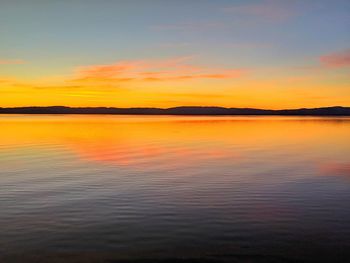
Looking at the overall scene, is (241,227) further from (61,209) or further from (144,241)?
(61,209)

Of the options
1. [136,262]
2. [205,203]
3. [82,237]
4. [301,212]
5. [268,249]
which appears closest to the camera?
[136,262]

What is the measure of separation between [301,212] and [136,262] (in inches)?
405

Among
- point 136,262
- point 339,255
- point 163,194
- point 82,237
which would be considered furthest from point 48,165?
point 339,255

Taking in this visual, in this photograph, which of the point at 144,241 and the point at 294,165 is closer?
the point at 144,241

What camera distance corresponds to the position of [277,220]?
63.5 ft

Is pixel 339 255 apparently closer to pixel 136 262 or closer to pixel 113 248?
pixel 136 262

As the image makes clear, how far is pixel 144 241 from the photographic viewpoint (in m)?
16.0

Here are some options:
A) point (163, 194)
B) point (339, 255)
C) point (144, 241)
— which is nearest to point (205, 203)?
point (163, 194)

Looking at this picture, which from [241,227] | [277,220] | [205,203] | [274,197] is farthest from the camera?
[274,197]

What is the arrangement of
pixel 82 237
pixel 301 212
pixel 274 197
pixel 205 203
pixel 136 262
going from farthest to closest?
pixel 274 197, pixel 205 203, pixel 301 212, pixel 82 237, pixel 136 262

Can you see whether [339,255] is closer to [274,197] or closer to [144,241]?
[144,241]

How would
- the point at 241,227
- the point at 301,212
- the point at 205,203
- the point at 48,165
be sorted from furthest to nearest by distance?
the point at 48,165 → the point at 205,203 → the point at 301,212 → the point at 241,227

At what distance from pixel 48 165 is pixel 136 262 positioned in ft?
90.0

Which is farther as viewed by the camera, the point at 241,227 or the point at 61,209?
the point at 61,209
